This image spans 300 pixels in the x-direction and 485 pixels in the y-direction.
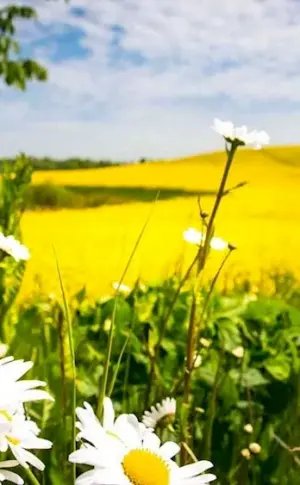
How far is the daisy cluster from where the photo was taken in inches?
10.5

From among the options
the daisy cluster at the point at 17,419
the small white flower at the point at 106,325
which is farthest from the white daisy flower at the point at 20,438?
the small white flower at the point at 106,325

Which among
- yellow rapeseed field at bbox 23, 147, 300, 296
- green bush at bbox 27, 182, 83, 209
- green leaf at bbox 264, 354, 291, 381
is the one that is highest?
green leaf at bbox 264, 354, 291, 381

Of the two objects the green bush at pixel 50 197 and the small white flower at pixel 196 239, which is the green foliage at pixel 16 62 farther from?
the small white flower at pixel 196 239

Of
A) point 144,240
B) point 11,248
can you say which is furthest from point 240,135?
point 144,240

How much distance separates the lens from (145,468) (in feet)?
0.95

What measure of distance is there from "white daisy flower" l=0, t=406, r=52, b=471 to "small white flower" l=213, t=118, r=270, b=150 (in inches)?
11.6

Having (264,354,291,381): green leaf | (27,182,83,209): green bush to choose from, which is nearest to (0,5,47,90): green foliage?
(27,182,83,209): green bush

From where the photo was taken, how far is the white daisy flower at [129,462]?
272 millimetres

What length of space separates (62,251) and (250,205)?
2.22 metres

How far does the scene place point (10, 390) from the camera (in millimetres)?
274

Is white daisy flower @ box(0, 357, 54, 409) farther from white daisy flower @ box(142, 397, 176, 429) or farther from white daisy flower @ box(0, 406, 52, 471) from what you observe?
white daisy flower @ box(142, 397, 176, 429)

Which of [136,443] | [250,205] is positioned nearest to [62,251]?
[136,443]

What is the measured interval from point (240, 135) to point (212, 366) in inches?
18.8

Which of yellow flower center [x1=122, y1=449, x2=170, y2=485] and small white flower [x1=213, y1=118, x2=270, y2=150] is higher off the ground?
small white flower [x1=213, y1=118, x2=270, y2=150]
